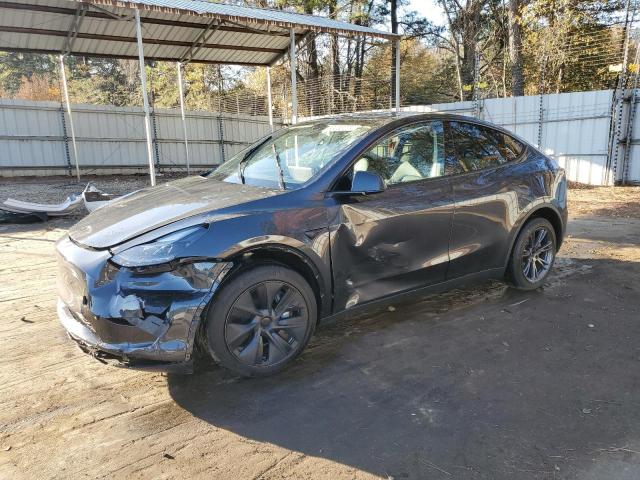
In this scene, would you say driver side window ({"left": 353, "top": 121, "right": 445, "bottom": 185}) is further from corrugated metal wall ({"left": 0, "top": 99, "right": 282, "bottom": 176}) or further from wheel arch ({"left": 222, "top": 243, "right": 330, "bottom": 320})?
corrugated metal wall ({"left": 0, "top": 99, "right": 282, "bottom": 176})

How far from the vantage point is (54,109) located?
15906 mm

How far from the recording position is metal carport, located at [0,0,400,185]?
9.13 meters

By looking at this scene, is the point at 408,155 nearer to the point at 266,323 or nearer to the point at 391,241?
the point at 391,241

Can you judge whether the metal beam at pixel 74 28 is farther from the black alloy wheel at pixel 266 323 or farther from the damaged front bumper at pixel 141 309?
the black alloy wheel at pixel 266 323

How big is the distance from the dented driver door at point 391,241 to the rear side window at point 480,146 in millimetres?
387

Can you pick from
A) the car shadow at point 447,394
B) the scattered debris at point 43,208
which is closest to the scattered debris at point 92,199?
the scattered debris at point 43,208

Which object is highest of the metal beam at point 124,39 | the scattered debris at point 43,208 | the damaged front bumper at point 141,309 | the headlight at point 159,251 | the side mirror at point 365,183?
the metal beam at point 124,39

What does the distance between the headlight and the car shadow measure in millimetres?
878

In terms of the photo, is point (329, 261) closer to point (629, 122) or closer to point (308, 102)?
point (629, 122)

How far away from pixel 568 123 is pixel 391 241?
38.6 ft

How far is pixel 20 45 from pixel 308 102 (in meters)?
11.2

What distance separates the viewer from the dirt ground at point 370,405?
226 centimetres

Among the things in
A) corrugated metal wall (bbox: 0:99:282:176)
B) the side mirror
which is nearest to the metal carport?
corrugated metal wall (bbox: 0:99:282:176)

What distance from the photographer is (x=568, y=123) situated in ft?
42.1
